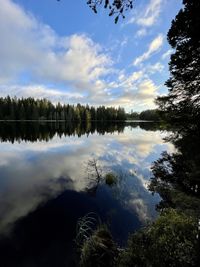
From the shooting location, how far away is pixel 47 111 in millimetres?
149250

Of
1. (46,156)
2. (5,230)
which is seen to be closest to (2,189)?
(5,230)

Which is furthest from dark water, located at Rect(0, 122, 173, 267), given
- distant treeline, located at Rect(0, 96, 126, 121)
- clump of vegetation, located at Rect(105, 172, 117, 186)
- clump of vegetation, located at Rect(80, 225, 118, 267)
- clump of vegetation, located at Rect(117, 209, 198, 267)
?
distant treeline, located at Rect(0, 96, 126, 121)

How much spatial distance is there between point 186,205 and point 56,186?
10157mm

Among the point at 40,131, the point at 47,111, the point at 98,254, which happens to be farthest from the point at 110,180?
the point at 47,111

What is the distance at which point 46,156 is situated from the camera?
26.8 meters

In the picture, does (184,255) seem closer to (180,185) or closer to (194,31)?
(180,185)

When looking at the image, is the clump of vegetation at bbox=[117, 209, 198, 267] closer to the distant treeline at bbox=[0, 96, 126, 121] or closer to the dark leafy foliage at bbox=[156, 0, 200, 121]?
the dark leafy foliage at bbox=[156, 0, 200, 121]

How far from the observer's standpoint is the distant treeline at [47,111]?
12756 cm

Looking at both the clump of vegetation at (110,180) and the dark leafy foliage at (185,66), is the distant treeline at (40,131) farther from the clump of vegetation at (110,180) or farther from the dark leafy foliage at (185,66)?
the clump of vegetation at (110,180)

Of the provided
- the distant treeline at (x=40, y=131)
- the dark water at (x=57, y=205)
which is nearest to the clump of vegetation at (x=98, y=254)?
the dark water at (x=57, y=205)

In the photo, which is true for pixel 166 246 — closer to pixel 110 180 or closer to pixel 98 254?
pixel 98 254

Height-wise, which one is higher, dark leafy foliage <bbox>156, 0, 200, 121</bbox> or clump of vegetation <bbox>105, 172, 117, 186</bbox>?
dark leafy foliage <bbox>156, 0, 200, 121</bbox>

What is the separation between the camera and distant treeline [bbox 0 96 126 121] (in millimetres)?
127562

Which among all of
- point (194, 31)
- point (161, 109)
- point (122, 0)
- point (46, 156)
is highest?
point (194, 31)
